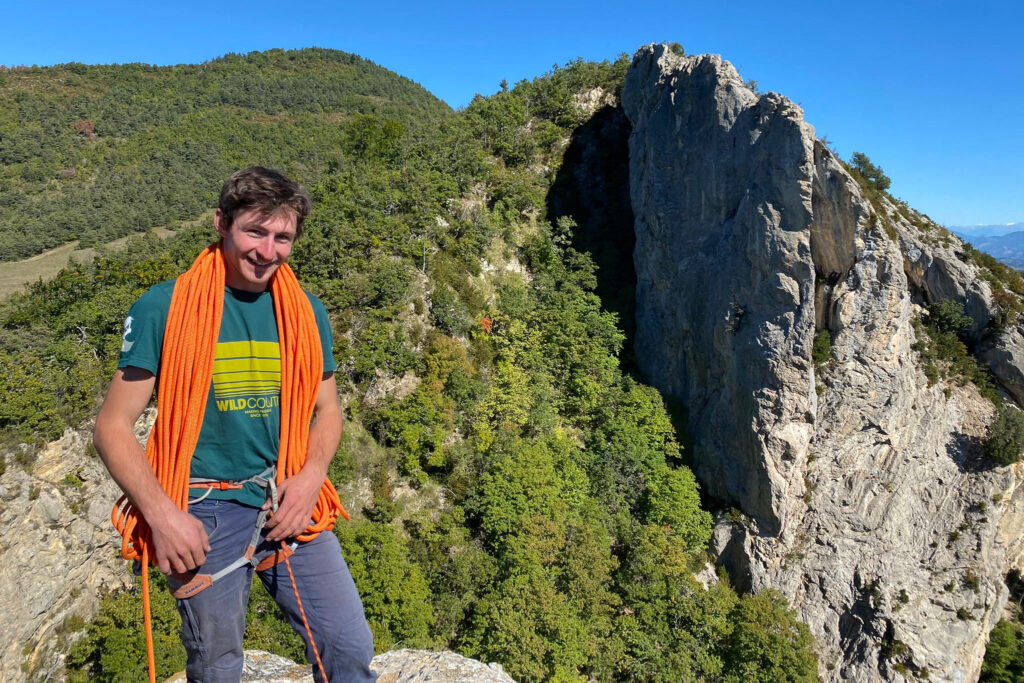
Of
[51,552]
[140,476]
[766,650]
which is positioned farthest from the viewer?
[766,650]

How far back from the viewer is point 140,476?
232cm

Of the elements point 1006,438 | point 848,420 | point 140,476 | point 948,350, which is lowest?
point 140,476

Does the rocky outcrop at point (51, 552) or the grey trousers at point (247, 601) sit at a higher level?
the grey trousers at point (247, 601)

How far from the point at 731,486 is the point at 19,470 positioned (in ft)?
85.0

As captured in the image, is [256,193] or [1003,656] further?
[1003,656]

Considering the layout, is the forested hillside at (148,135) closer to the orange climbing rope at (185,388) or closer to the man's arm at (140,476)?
the orange climbing rope at (185,388)

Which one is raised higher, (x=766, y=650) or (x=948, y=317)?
(x=948, y=317)

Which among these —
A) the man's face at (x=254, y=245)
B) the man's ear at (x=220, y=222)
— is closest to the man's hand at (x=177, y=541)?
the man's face at (x=254, y=245)

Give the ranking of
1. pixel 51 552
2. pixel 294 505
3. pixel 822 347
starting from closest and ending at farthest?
pixel 294 505, pixel 51 552, pixel 822 347

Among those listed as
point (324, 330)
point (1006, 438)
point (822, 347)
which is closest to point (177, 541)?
point (324, 330)

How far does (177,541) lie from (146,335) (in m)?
1.01

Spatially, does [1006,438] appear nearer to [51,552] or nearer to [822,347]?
[822,347]

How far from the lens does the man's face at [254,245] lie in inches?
104

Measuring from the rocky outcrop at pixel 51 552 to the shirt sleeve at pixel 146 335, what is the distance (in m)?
17.9
